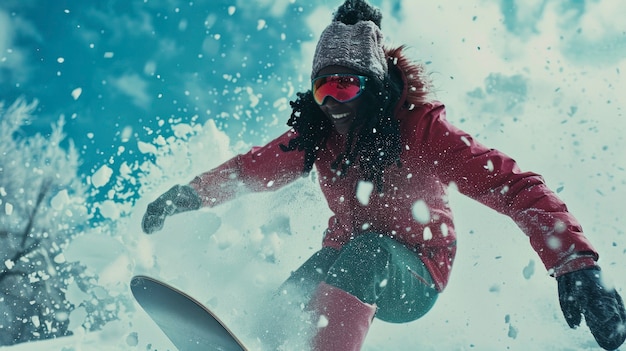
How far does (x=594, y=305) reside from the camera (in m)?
1.58

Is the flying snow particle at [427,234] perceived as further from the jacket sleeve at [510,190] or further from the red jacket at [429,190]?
the jacket sleeve at [510,190]

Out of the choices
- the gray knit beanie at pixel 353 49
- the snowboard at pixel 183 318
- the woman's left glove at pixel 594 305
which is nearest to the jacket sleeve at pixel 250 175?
the gray knit beanie at pixel 353 49

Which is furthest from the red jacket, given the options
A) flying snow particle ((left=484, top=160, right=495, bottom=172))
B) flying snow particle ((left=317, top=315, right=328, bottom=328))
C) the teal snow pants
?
flying snow particle ((left=317, top=315, right=328, bottom=328))

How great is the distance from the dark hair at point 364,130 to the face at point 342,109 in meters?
0.04

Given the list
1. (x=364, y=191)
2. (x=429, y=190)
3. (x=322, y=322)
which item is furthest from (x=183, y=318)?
(x=429, y=190)

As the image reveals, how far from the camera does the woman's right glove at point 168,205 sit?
2.84 meters

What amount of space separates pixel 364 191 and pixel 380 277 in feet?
1.74

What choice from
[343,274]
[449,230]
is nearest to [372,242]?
[343,274]

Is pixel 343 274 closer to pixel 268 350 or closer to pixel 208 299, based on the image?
pixel 268 350

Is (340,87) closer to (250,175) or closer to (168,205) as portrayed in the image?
(250,175)

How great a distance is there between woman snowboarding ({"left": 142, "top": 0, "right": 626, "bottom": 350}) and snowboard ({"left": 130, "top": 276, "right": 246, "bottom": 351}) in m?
0.41

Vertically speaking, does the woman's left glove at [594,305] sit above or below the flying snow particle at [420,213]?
below

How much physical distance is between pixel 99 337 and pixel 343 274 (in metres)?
1.96

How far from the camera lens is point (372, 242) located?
214 centimetres
